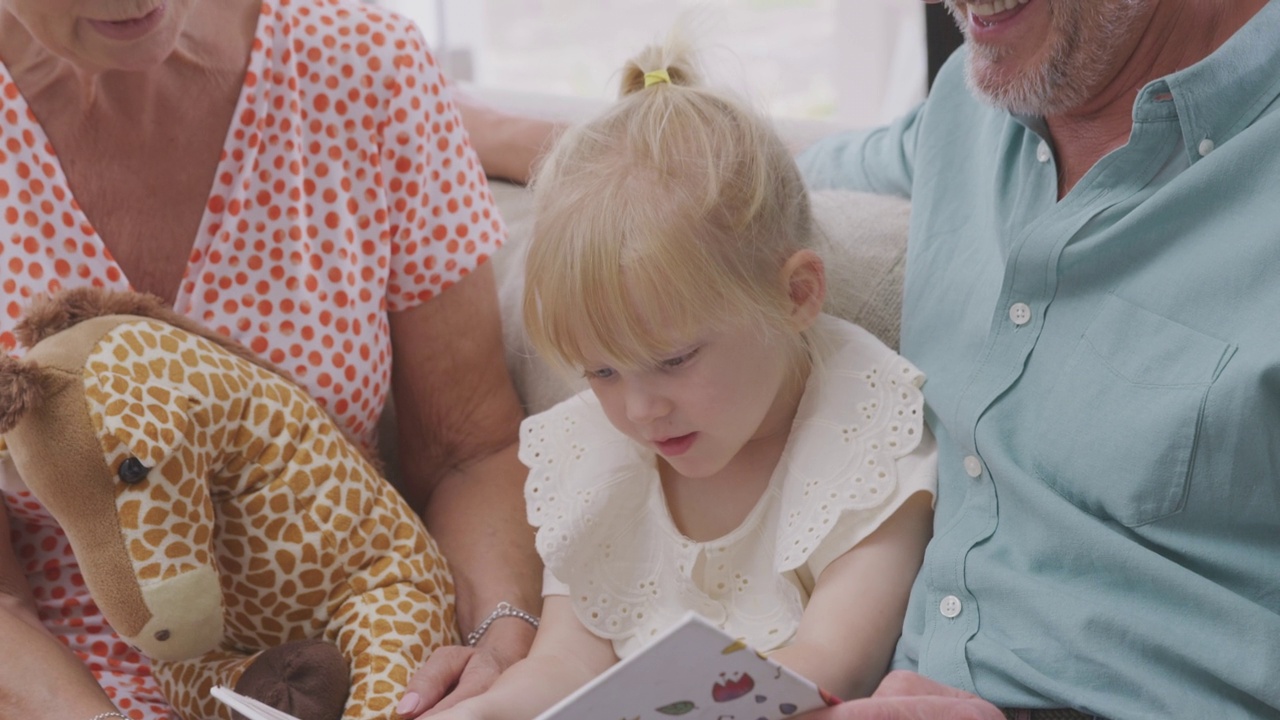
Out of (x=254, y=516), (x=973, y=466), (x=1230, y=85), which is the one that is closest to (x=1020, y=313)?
(x=973, y=466)

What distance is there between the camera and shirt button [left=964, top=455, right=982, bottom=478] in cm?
124

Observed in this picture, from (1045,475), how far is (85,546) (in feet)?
3.04

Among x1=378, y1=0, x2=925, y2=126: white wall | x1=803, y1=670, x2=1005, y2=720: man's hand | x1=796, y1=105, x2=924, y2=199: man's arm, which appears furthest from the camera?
x1=378, y1=0, x2=925, y2=126: white wall

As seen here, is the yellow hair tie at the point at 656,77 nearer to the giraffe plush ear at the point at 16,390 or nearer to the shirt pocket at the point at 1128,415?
the shirt pocket at the point at 1128,415

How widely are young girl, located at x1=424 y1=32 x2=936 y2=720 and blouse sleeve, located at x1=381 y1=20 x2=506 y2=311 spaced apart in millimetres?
251

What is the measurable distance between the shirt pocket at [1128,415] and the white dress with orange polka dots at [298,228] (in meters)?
0.78

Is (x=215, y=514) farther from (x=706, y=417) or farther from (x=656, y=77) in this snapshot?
(x=656, y=77)

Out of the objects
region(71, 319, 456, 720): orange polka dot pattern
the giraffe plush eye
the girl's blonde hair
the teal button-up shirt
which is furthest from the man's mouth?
the giraffe plush eye

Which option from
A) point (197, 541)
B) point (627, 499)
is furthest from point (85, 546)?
point (627, 499)

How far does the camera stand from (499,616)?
4.93ft

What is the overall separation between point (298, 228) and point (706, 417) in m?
0.59

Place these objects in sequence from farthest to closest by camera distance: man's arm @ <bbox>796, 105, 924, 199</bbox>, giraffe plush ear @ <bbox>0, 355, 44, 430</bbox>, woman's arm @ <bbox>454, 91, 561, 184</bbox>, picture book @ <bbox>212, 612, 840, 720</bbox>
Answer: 1. woman's arm @ <bbox>454, 91, 561, 184</bbox>
2. man's arm @ <bbox>796, 105, 924, 199</bbox>
3. giraffe plush ear @ <bbox>0, 355, 44, 430</bbox>
4. picture book @ <bbox>212, 612, 840, 720</bbox>

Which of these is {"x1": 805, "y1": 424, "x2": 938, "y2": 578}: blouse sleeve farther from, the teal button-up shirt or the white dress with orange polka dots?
the white dress with orange polka dots

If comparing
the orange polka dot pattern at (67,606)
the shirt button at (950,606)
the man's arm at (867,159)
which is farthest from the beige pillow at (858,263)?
the orange polka dot pattern at (67,606)
